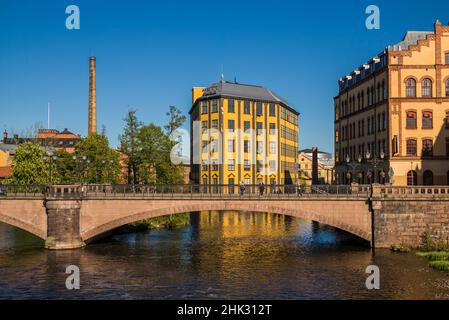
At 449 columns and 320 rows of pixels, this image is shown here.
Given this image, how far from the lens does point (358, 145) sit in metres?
83.0

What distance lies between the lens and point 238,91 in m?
109

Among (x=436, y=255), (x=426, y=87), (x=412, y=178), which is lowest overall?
(x=436, y=255)

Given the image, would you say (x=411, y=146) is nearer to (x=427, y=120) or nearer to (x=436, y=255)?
(x=427, y=120)

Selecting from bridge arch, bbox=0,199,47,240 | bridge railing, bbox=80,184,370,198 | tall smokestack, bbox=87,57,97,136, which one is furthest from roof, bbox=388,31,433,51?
tall smokestack, bbox=87,57,97,136

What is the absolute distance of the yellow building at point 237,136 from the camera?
342ft

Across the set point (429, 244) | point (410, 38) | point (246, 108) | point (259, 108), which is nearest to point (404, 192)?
point (429, 244)

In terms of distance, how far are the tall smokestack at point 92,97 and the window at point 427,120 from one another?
189 feet

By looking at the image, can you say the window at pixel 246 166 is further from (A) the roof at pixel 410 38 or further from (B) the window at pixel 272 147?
(A) the roof at pixel 410 38

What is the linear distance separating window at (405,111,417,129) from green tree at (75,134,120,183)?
39982 mm

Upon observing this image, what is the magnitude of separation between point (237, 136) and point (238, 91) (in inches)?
386

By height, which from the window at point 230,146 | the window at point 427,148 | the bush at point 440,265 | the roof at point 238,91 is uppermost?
the roof at point 238,91

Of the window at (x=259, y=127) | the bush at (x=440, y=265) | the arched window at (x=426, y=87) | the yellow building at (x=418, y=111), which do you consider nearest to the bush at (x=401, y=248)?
the bush at (x=440, y=265)

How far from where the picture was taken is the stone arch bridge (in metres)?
51.5
